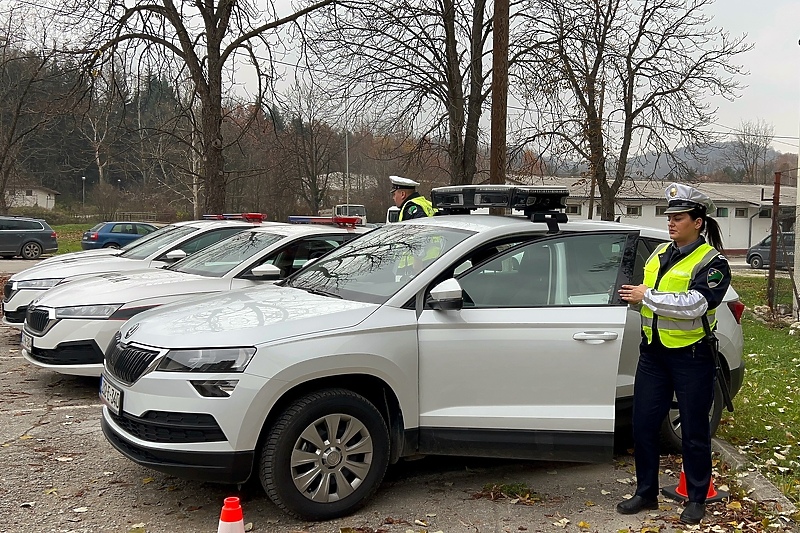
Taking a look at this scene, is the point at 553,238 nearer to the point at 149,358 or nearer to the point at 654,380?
the point at 654,380

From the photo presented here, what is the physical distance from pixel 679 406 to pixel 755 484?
1.09m

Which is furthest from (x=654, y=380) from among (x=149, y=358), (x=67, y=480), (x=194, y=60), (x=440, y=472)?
(x=194, y=60)

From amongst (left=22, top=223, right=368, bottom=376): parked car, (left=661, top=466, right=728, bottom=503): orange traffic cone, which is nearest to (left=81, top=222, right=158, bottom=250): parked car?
(left=22, top=223, right=368, bottom=376): parked car

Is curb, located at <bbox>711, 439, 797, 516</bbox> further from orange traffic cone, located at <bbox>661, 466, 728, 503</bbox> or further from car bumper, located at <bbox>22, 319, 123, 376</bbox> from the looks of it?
car bumper, located at <bbox>22, 319, 123, 376</bbox>

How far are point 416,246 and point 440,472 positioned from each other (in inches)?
59.7

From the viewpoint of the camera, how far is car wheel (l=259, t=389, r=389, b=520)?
3768mm

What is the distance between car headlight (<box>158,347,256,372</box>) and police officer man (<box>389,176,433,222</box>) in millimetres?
3792

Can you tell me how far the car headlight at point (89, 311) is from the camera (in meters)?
6.41

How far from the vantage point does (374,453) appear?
402cm

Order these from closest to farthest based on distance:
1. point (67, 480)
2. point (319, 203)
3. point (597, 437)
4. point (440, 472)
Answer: point (597, 437)
point (67, 480)
point (440, 472)
point (319, 203)

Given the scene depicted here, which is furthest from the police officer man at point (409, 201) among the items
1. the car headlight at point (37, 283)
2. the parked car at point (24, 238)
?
the parked car at point (24, 238)

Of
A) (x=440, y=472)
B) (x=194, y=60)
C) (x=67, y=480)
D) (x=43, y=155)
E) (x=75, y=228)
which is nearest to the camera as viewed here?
(x=67, y=480)

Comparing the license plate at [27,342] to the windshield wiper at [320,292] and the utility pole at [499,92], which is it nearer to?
the windshield wiper at [320,292]

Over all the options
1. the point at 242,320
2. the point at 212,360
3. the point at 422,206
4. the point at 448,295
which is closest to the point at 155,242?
the point at 422,206
